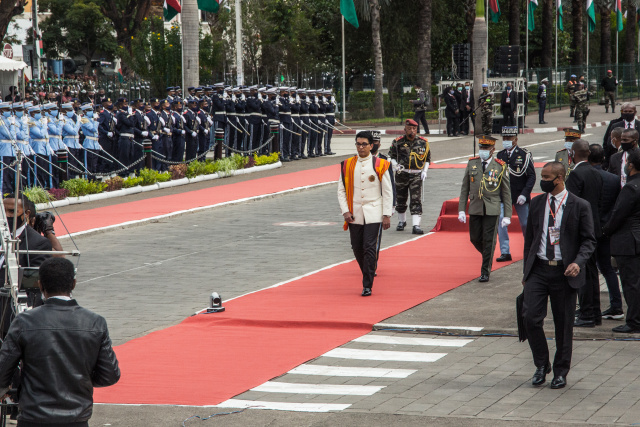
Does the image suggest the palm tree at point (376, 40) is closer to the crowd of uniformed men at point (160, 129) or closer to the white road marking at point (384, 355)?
the crowd of uniformed men at point (160, 129)

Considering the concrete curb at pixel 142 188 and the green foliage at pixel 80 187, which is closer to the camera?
the concrete curb at pixel 142 188

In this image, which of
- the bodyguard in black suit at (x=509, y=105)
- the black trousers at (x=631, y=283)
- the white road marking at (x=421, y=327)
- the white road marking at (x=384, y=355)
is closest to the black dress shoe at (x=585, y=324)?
the black trousers at (x=631, y=283)

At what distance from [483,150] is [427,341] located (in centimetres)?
418

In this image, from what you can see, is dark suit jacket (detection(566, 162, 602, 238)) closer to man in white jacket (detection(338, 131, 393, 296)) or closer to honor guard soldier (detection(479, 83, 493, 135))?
man in white jacket (detection(338, 131, 393, 296))

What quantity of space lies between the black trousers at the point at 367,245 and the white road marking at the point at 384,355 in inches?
101

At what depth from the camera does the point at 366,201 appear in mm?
13016

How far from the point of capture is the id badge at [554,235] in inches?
348

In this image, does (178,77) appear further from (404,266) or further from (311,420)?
(311,420)

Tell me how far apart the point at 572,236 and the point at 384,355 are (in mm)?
2480

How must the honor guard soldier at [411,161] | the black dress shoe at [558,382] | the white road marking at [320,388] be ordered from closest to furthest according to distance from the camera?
the black dress shoe at [558,382] < the white road marking at [320,388] < the honor guard soldier at [411,161]

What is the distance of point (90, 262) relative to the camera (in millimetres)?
16062

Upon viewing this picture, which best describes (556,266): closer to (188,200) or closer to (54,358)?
(54,358)

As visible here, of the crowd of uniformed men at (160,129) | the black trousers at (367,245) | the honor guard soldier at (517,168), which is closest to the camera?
the black trousers at (367,245)

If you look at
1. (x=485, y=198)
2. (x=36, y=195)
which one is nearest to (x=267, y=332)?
(x=485, y=198)
